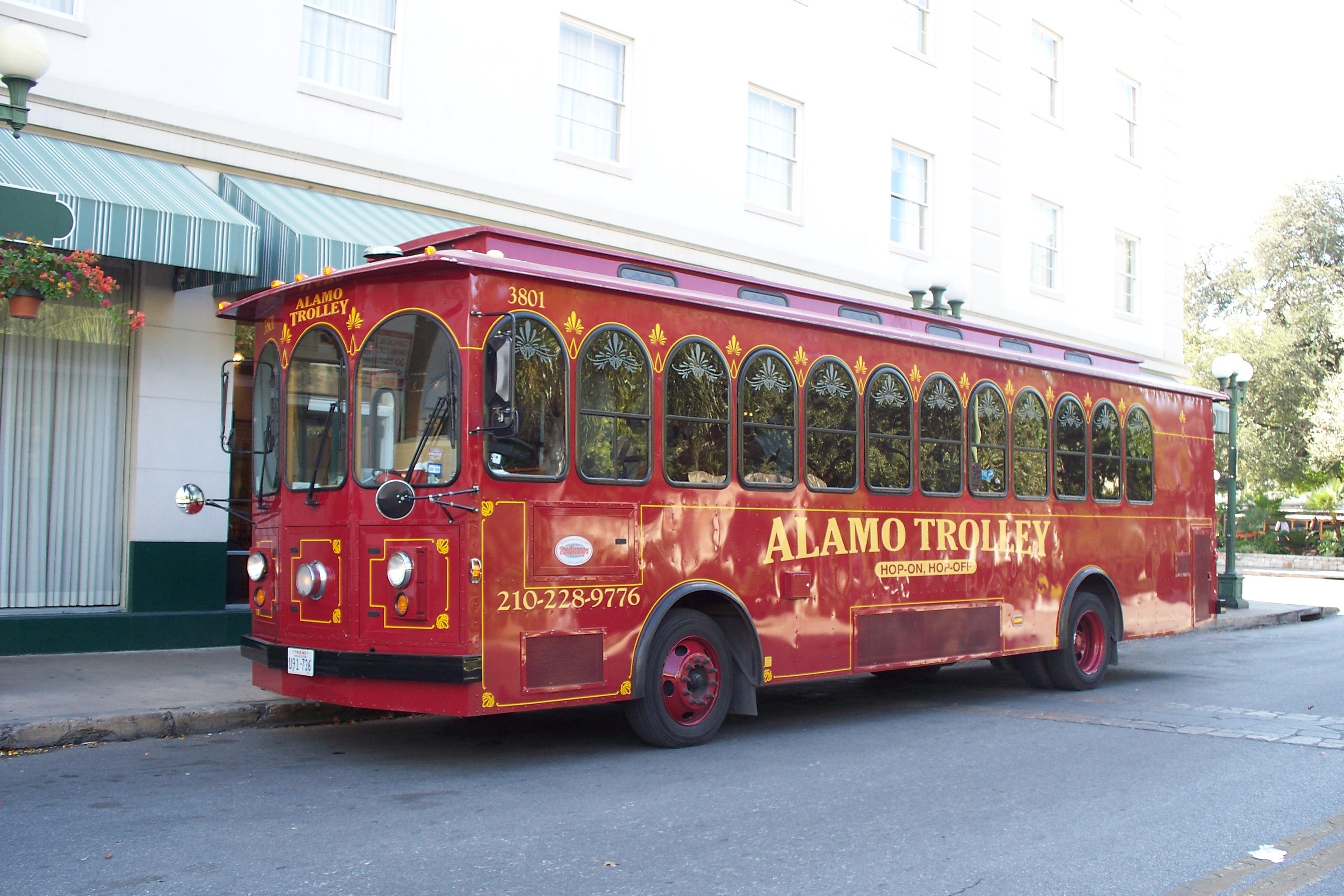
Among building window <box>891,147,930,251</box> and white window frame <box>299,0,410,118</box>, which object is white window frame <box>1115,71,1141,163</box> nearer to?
building window <box>891,147,930,251</box>

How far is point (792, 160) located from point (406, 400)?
11.4 m

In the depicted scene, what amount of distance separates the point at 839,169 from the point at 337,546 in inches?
494

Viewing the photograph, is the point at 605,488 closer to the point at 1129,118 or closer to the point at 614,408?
the point at 614,408

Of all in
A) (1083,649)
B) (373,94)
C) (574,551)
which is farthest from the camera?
(373,94)

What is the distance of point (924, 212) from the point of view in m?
20.1

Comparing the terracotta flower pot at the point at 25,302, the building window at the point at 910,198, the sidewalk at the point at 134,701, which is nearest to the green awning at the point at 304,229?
the terracotta flower pot at the point at 25,302

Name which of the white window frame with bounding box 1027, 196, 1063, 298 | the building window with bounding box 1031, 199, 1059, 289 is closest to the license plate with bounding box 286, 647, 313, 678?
the white window frame with bounding box 1027, 196, 1063, 298

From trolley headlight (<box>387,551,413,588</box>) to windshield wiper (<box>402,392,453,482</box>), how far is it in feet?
1.51

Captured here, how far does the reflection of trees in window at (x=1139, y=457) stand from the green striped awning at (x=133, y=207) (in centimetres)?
867

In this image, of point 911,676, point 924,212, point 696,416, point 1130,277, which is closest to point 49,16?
point 696,416

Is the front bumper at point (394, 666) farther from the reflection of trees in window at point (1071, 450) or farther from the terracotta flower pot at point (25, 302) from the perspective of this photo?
the reflection of trees in window at point (1071, 450)

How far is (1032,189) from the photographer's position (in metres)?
22.2

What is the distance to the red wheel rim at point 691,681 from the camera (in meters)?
8.17

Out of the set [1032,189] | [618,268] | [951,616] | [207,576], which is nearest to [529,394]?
[618,268]
